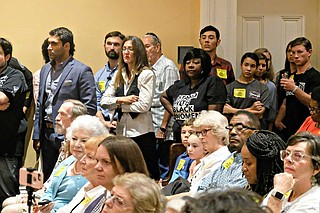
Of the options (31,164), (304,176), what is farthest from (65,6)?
(304,176)

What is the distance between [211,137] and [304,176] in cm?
131

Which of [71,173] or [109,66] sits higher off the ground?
[109,66]

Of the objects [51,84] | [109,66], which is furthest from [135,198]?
[109,66]

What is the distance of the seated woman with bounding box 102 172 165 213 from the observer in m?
2.65

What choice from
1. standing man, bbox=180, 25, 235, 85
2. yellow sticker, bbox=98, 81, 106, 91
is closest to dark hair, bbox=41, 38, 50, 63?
yellow sticker, bbox=98, 81, 106, 91

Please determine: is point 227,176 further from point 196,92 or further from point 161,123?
point 161,123

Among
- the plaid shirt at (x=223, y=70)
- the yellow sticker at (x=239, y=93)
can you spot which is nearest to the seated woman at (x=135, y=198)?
the yellow sticker at (x=239, y=93)

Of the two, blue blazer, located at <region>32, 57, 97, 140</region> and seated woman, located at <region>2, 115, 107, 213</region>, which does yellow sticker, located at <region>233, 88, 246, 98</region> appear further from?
seated woman, located at <region>2, 115, 107, 213</region>

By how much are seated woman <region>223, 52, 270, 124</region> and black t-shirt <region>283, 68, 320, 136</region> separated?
0.20 meters

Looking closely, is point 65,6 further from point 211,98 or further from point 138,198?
point 138,198

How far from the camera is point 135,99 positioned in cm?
535

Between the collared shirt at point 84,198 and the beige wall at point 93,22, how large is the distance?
331 centimetres

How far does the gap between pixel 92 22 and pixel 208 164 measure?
3193 mm

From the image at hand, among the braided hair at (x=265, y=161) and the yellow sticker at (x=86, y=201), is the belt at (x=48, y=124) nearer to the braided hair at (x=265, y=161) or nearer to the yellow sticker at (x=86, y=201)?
the yellow sticker at (x=86, y=201)
